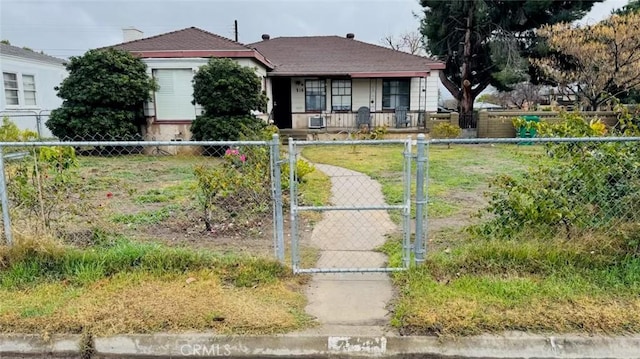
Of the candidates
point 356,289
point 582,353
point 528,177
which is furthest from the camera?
point 528,177

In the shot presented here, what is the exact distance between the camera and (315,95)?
794 inches

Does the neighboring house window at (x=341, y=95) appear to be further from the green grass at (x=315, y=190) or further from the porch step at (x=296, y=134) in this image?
the green grass at (x=315, y=190)

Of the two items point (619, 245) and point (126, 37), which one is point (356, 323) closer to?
point (619, 245)

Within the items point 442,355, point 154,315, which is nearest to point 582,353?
point 442,355

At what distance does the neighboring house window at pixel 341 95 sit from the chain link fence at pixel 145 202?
12224 millimetres

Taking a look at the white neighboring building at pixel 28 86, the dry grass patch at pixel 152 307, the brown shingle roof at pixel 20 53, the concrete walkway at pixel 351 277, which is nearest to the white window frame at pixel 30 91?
the white neighboring building at pixel 28 86

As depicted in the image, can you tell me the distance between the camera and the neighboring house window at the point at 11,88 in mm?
17266

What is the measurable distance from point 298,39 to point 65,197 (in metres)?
20.9

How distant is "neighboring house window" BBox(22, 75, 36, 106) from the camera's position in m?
18.5

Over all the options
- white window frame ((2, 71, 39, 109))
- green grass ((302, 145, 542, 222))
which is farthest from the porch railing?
white window frame ((2, 71, 39, 109))

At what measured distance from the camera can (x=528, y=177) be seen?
4.48 metres

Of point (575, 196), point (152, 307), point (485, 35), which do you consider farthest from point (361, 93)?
point (152, 307)

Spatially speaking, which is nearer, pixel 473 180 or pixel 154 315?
pixel 154 315

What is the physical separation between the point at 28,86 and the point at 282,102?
1114 cm
